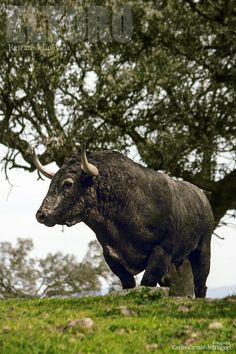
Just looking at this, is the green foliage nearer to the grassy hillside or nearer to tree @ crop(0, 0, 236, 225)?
the grassy hillside

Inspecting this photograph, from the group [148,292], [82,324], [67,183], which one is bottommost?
[82,324]

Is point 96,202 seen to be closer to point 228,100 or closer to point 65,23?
point 65,23

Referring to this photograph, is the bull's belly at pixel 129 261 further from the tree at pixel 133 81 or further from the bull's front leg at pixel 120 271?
the tree at pixel 133 81

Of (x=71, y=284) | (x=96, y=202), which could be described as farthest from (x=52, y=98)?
(x=71, y=284)

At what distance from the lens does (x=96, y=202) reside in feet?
50.6

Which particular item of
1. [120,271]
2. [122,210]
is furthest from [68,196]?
[120,271]

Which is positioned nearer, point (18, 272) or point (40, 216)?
point (40, 216)

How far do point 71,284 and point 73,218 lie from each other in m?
18.4

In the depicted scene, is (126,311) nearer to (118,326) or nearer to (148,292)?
(118,326)

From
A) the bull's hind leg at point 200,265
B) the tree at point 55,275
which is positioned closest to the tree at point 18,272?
the tree at point 55,275

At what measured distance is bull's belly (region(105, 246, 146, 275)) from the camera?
1586 cm

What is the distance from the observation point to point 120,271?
53.6 ft

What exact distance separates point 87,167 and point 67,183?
556 mm

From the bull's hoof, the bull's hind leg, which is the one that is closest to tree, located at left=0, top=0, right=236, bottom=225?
the bull's hind leg
